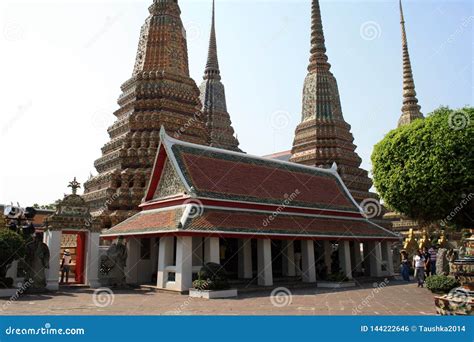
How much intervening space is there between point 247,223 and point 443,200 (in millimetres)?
8647

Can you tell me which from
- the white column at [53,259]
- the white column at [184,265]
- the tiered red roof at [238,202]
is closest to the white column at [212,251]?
the tiered red roof at [238,202]

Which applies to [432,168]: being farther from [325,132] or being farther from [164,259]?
[325,132]

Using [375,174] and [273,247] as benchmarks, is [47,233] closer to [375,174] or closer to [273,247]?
[273,247]

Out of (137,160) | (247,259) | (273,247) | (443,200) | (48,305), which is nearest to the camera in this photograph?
(48,305)

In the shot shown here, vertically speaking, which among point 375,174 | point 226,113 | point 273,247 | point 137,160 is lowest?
point 273,247

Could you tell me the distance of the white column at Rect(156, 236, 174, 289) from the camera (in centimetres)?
1748

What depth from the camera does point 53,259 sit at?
17.9 m

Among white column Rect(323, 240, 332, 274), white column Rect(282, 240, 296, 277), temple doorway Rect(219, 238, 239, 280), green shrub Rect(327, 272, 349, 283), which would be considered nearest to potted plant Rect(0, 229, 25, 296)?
temple doorway Rect(219, 238, 239, 280)

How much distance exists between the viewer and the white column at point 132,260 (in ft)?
65.5

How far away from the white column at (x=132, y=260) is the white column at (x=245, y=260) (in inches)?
192

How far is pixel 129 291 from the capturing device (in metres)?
17.6

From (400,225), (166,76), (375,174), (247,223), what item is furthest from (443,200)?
(400,225)

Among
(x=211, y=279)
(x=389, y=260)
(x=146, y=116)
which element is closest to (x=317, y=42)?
(x=146, y=116)

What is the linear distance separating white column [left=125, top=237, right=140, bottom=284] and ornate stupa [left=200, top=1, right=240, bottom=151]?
25.3 m
